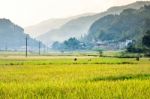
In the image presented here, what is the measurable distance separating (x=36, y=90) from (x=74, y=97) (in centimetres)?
227

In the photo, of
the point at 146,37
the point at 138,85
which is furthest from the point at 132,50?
the point at 138,85

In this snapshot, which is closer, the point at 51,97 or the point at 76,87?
the point at 51,97

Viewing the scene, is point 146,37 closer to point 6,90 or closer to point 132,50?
point 132,50

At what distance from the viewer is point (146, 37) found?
97.5m

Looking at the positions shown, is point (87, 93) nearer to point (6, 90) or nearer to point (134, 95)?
point (134, 95)

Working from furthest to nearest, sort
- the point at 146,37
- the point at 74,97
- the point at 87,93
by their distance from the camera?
the point at 146,37 < the point at 87,93 < the point at 74,97

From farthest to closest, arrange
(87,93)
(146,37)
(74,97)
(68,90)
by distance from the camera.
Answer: (146,37)
(68,90)
(87,93)
(74,97)

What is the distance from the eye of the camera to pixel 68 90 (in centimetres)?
1506

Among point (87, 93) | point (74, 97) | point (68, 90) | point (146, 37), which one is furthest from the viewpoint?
point (146, 37)

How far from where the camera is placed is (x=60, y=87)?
15570 mm

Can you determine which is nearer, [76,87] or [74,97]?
[74,97]

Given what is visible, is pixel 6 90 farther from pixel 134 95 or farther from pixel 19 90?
pixel 134 95

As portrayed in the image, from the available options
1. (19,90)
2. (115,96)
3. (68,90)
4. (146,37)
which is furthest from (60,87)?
(146,37)

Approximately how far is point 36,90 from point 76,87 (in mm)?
1611
